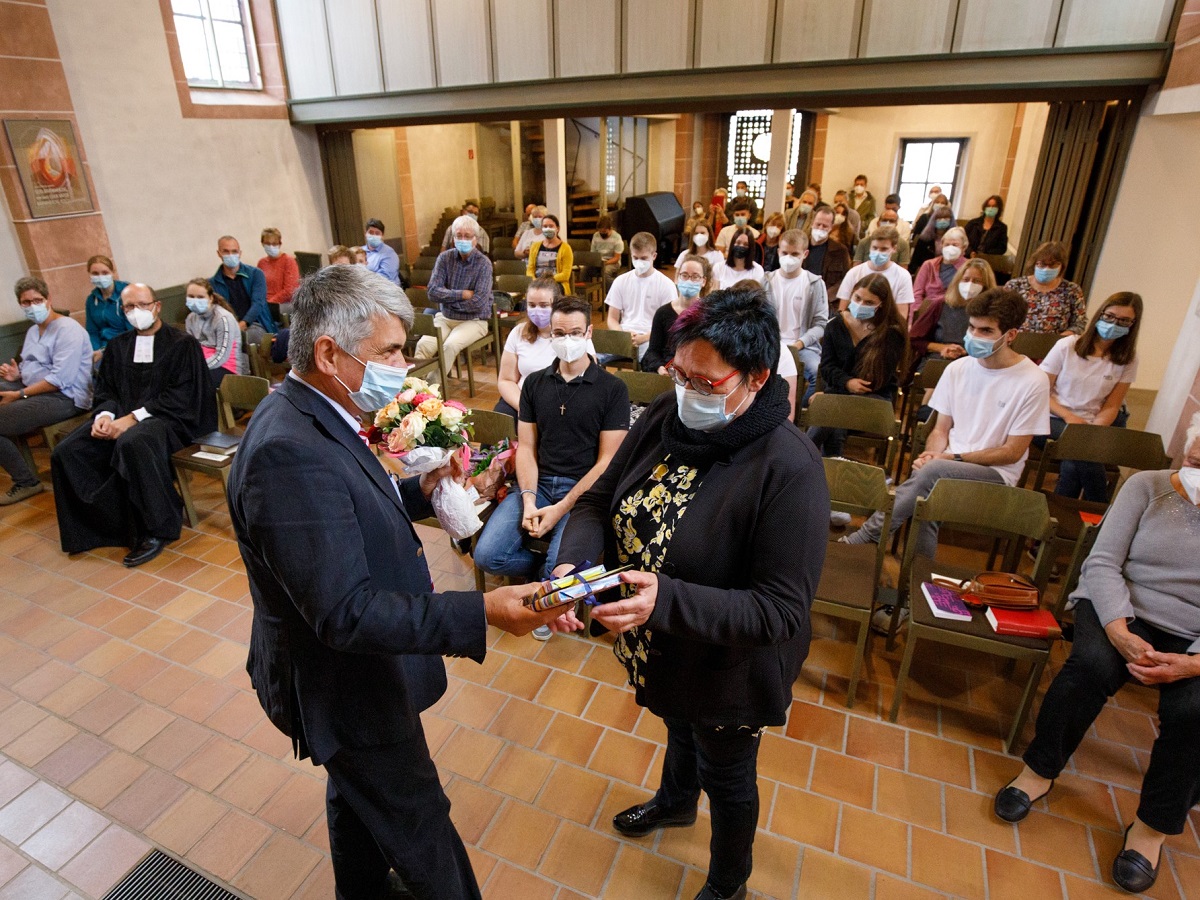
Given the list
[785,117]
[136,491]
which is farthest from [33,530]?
[785,117]

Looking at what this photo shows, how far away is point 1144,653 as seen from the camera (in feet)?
8.27

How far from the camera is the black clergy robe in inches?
173

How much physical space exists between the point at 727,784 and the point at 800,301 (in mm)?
4606

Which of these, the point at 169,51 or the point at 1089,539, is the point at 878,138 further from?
the point at 1089,539

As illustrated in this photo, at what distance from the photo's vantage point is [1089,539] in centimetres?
292

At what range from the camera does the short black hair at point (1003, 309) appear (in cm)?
359

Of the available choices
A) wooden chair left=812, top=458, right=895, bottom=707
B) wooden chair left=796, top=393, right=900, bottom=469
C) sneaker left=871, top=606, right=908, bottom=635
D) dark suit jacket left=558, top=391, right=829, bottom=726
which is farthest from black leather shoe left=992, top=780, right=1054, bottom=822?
wooden chair left=796, top=393, right=900, bottom=469

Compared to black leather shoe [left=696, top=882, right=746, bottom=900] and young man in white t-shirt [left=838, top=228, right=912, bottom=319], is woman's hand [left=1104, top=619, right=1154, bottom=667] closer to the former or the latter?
black leather shoe [left=696, top=882, right=746, bottom=900]

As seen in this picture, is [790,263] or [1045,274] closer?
[1045,274]

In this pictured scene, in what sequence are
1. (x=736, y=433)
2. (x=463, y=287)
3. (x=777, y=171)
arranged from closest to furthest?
1. (x=736, y=433)
2. (x=463, y=287)
3. (x=777, y=171)

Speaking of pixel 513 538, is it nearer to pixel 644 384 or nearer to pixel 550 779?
pixel 550 779

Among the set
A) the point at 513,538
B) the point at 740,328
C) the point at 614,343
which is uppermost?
the point at 740,328

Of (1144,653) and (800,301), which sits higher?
(800,301)

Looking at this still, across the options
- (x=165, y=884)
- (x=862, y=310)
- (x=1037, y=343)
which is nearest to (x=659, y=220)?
(x=1037, y=343)
